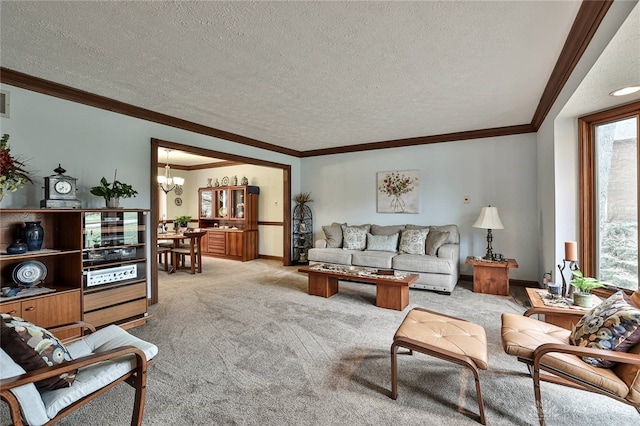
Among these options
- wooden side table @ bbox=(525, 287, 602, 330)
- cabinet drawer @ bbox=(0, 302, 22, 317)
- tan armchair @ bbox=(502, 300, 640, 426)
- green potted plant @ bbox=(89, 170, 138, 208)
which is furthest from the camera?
green potted plant @ bbox=(89, 170, 138, 208)

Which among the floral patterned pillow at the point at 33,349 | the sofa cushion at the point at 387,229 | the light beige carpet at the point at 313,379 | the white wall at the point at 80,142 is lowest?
the light beige carpet at the point at 313,379

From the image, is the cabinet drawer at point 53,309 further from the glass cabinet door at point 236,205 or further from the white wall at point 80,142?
the glass cabinet door at point 236,205

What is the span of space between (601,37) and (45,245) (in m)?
4.84

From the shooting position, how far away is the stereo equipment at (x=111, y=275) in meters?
2.93

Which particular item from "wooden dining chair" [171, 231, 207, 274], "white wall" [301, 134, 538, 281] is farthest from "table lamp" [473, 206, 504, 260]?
"wooden dining chair" [171, 231, 207, 274]

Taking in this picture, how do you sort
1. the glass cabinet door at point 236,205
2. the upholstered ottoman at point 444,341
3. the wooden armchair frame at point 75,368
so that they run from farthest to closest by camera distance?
1. the glass cabinet door at point 236,205
2. the upholstered ottoman at point 444,341
3. the wooden armchair frame at point 75,368

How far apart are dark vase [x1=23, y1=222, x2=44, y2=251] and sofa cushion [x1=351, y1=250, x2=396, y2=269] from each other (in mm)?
3932

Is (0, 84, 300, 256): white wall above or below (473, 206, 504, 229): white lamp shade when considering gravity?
above

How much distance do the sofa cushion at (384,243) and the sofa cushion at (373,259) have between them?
168 millimetres

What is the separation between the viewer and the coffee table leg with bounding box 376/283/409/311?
12.0 feet

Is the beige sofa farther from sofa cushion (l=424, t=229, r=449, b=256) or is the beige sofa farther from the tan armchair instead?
the tan armchair

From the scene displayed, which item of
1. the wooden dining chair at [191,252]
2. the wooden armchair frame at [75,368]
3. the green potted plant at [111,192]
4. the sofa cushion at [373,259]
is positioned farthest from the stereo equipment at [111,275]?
the sofa cushion at [373,259]

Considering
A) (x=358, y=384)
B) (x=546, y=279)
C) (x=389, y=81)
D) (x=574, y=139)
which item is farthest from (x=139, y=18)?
(x=546, y=279)

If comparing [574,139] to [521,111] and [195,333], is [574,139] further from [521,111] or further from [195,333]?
[195,333]
